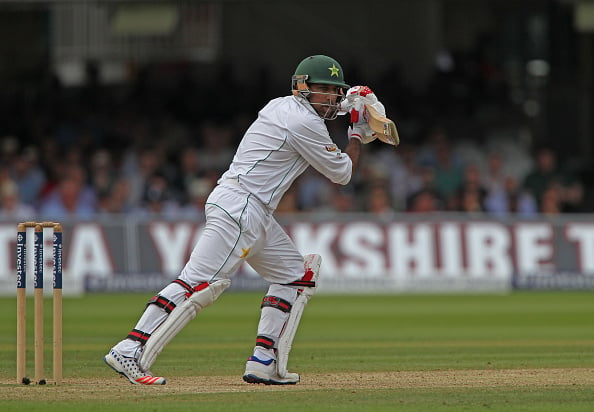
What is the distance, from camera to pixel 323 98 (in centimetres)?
752

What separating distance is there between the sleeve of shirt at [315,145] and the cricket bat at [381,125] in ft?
1.06

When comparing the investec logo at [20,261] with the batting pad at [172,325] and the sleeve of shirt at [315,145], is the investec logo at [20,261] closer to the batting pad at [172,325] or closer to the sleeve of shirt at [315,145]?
the batting pad at [172,325]

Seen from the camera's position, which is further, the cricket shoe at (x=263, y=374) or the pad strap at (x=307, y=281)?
the pad strap at (x=307, y=281)

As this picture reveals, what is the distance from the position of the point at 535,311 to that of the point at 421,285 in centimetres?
288

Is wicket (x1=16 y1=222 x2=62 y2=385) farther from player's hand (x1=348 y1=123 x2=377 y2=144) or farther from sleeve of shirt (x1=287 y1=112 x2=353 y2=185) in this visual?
player's hand (x1=348 y1=123 x2=377 y2=144)

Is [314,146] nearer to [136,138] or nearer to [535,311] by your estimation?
[535,311]

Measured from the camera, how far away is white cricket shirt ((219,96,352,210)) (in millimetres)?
7352

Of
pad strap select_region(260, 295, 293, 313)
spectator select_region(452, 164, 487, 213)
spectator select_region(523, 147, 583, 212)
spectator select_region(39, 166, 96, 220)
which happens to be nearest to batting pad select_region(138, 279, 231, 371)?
pad strap select_region(260, 295, 293, 313)

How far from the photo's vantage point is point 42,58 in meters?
25.1

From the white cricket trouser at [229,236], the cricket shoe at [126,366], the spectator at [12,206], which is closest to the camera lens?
the cricket shoe at [126,366]

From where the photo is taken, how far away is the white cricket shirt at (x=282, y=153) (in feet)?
24.1

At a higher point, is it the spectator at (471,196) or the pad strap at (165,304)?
the spectator at (471,196)

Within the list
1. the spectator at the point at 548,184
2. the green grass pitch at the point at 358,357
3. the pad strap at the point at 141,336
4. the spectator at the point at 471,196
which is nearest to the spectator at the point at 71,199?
the green grass pitch at the point at 358,357

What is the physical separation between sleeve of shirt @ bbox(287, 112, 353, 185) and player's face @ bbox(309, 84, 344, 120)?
158mm
